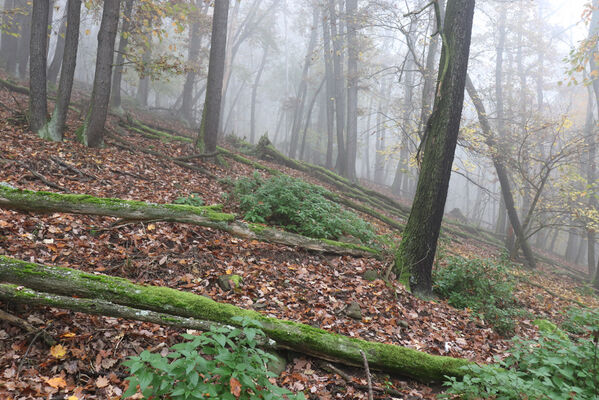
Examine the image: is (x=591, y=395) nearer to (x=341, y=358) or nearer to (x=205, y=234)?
(x=341, y=358)

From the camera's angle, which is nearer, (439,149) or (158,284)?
(158,284)

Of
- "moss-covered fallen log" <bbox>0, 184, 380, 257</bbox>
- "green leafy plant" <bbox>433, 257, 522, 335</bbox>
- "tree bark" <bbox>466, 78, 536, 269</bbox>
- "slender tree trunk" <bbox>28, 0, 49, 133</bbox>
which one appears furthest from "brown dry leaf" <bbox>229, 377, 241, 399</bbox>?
"tree bark" <bbox>466, 78, 536, 269</bbox>

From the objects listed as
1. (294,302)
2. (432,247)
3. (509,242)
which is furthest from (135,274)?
(509,242)

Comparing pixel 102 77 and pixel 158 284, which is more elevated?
pixel 102 77

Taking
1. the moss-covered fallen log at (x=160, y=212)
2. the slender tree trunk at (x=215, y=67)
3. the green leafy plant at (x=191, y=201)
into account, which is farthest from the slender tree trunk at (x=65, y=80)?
the moss-covered fallen log at (x=160, y=212)

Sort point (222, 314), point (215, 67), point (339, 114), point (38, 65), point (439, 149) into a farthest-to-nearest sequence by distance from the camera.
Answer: point (339, 114), point (215, 67), point (38, 65), point (439, 149), point (222, 314)

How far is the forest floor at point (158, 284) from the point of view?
304 cm

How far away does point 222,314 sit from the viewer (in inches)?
141

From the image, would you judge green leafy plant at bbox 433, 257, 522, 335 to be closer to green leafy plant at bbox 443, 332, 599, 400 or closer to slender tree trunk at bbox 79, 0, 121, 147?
green leafy plant at bbox 443, 332, 599, 400

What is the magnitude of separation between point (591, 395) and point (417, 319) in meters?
2.33

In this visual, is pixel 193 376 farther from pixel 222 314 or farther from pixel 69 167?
pixel 69 167

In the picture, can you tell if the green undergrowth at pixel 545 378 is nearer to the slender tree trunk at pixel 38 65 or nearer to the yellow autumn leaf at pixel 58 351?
the yellow autumn leaf at pixel 58 351

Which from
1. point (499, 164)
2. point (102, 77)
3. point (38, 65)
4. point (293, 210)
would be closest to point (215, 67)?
point (102, 77)

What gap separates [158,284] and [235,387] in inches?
108
